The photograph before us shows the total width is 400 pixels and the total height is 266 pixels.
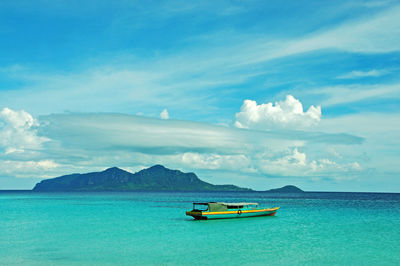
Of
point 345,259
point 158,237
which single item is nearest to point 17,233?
point 158,237

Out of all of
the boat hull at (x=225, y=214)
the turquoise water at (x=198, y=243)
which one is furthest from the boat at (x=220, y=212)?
the turquoise water at (x=198, y=243)

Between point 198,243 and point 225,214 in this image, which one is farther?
point 225,214

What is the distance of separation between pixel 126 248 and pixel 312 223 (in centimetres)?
3295

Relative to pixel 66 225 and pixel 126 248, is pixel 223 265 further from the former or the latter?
pixel 66 225

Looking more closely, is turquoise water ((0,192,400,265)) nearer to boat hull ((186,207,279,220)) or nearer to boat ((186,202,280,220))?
boat hull ((186,207,279,220))

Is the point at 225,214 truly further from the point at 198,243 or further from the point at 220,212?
the point at 198,243

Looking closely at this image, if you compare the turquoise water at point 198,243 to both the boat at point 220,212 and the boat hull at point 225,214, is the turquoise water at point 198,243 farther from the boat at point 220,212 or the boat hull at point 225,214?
the boat at point 220,212

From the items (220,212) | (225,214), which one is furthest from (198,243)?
(225,214)

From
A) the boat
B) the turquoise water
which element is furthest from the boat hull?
the turquoise water

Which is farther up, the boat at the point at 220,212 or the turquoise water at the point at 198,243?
the boat at the point at 220,212

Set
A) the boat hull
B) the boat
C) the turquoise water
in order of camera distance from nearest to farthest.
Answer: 1. the turquoise water
2. the boat hull
3. the boat

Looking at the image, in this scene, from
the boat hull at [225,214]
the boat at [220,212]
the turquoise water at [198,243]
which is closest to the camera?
the turquoise water at [198,243]

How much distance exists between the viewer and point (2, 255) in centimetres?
3306

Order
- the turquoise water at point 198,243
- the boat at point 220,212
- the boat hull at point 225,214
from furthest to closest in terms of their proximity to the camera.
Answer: the boat at point 220,212
the boat hull at point 225,214
the turquoise water at point 198,243
